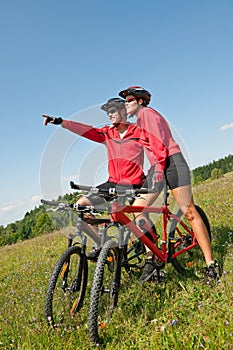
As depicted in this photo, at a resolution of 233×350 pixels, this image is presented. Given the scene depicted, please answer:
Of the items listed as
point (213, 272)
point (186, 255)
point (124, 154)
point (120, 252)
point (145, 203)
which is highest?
point (124, 154)

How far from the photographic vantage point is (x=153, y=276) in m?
5.40

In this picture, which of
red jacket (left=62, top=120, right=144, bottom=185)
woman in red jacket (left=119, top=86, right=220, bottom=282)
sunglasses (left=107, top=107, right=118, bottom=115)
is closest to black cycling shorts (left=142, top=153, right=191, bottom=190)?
woman in red jacket (left=119, top=86, right=220, bottom=282)

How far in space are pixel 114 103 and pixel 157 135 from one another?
937mm

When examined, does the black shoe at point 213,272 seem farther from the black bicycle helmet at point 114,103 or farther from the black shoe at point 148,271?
the black bicycle helmet at point 114,103

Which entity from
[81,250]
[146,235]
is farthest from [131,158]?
[81,250]

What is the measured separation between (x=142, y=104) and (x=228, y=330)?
3338mm

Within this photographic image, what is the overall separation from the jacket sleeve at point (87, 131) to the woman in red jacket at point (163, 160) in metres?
0.64

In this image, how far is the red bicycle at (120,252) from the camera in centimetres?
405

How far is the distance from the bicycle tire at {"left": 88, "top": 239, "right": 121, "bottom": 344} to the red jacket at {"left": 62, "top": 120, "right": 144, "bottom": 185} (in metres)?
1.35

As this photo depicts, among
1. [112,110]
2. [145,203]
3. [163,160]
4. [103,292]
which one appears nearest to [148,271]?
[145,203]

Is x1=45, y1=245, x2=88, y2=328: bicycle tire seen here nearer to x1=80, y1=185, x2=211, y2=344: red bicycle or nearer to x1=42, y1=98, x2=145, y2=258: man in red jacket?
x1=80, y1=185, x2=211, y2=344: red bicycle

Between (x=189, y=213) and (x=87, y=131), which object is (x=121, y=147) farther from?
(x=189, y=213)

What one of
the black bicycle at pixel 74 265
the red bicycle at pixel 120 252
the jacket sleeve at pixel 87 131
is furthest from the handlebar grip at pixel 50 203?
the jacket sleeve at pixel 87 131

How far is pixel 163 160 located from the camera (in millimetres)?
5215
